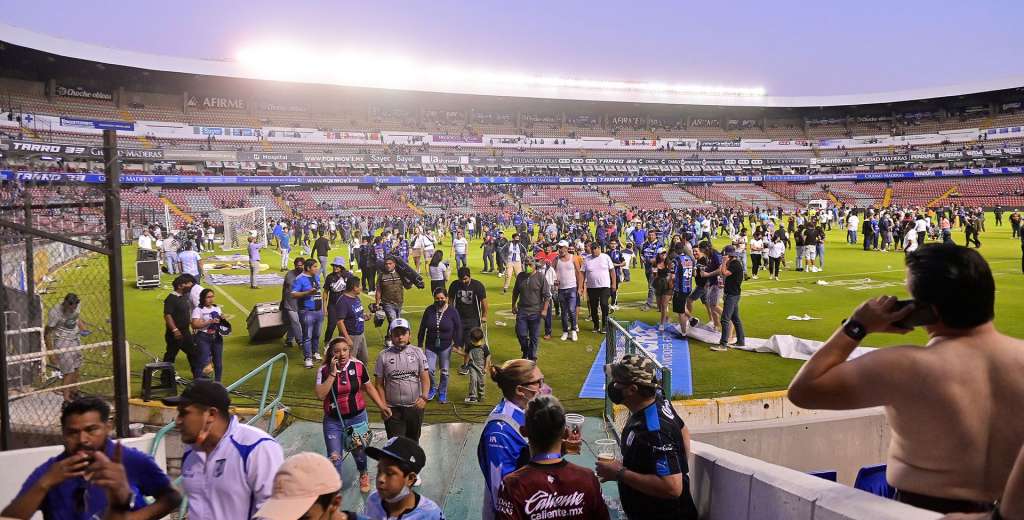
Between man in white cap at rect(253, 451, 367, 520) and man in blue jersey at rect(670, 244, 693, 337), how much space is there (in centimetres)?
967

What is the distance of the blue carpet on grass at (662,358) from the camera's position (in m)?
8.82

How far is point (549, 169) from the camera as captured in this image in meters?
67.7

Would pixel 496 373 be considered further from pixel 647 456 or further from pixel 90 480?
pixel 90 480

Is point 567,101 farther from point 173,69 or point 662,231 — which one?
point 662,231

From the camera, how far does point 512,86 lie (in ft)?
228

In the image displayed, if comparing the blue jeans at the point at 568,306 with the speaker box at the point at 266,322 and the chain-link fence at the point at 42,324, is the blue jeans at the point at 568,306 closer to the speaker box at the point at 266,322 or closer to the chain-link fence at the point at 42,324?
the speaker box at the point at 266,322

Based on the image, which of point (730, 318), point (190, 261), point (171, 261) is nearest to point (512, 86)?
point (171, 261)

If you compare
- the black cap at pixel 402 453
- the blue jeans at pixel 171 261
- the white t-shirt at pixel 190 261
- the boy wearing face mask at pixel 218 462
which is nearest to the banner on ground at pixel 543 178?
the blue jeans at pixel 171 261

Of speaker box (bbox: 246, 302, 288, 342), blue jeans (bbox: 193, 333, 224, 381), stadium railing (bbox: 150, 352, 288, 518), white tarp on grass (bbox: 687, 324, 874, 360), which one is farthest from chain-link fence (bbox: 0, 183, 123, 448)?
white tarp on grass (bbox: 687, 324, 874, 360)

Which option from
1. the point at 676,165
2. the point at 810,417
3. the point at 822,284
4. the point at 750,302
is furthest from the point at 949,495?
the point at 676,165

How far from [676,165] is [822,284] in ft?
179

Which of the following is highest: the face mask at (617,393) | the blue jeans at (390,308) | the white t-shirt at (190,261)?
the white t-shirt at (190,261)

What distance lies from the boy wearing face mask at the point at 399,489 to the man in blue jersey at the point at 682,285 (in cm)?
904

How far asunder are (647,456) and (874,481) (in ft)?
3.67
